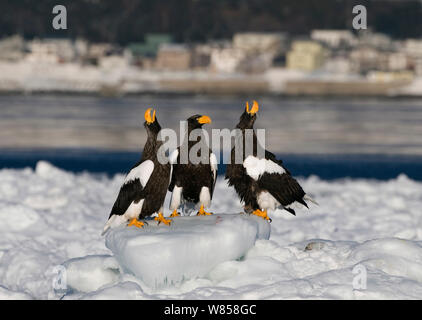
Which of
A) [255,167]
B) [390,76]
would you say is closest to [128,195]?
[255,167]

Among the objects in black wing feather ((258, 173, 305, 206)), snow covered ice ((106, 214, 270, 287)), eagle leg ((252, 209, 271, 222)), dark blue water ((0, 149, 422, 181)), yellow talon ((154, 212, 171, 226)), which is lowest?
dark blue water ((0, 149, 422, 181))

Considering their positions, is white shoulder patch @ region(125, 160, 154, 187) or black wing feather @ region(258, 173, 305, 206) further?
black wing feather @ region(258, 173, 305, 206)

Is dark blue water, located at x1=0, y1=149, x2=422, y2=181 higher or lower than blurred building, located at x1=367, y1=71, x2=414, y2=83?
lower

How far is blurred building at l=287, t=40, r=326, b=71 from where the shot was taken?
4080 inches

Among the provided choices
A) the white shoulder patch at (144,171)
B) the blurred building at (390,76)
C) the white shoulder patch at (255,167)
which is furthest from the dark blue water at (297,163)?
the blurred building at (390,76)

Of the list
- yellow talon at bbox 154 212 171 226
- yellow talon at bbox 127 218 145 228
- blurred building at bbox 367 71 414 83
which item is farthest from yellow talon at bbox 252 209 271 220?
blurred building at bbox 367 71 414 83

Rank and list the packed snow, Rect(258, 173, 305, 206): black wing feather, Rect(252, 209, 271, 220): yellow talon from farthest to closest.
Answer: Rect(252, 209, 271, 220): yellow talon, Rect(258, 173, 305, 206): black wing feather, the packed snow

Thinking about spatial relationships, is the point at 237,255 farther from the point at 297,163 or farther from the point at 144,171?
the point at 297,163

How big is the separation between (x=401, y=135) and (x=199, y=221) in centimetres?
2295

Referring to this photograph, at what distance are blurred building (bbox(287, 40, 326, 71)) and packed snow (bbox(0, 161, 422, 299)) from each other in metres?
91.7

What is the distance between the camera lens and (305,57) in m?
106

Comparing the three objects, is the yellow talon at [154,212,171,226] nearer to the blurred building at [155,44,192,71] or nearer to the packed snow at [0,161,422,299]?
the packed snow at [0,161,422,299]

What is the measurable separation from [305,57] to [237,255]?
10140 cm

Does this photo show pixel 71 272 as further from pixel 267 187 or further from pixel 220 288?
pixel 267 187
